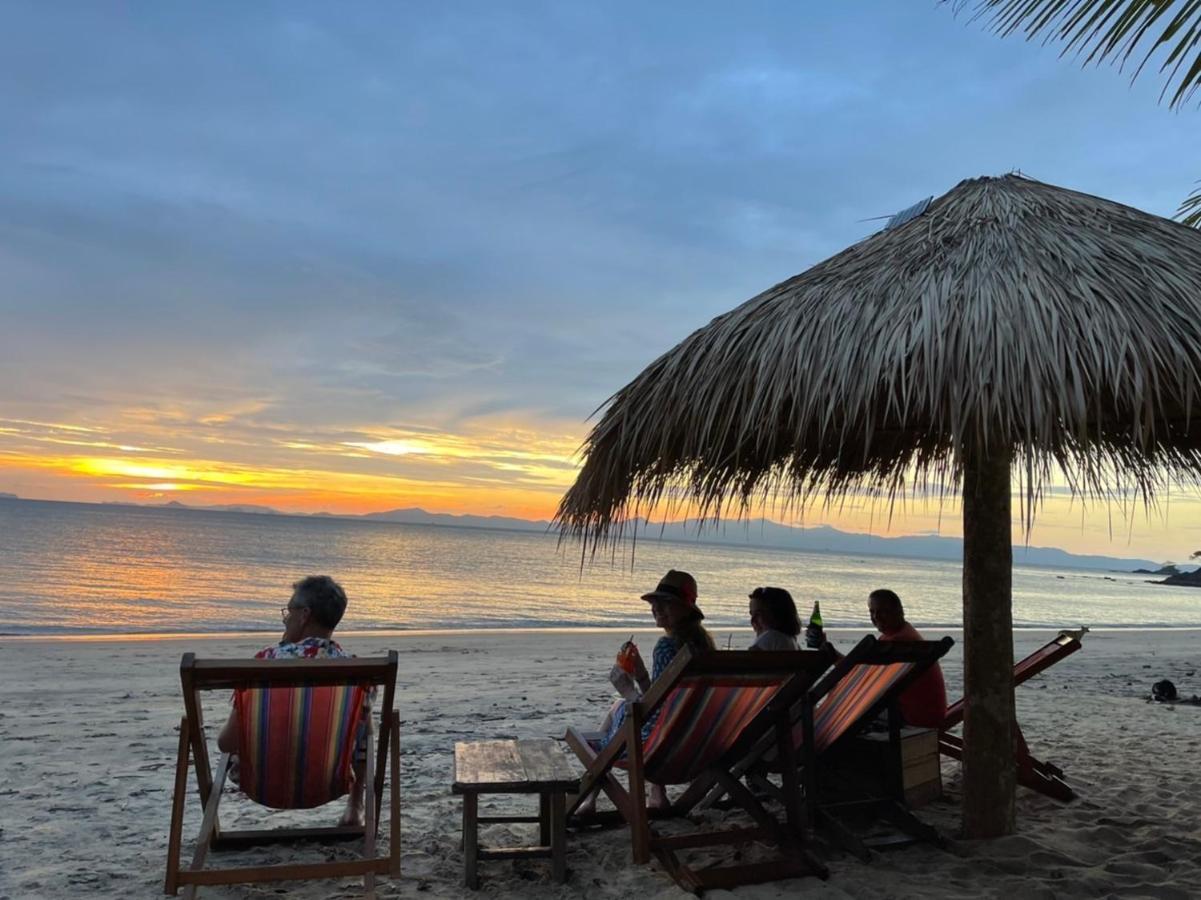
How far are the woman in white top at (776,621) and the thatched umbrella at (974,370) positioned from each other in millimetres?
626

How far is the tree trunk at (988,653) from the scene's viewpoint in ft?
10.2

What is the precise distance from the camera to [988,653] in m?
3.10

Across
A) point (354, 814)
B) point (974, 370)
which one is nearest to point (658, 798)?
Answer: point (354, 814)

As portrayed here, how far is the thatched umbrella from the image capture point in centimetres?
242

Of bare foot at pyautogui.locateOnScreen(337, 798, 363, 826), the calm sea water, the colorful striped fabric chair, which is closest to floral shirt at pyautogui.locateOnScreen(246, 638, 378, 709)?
the colorful striped fabric chair

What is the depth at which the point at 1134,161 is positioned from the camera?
5836mm

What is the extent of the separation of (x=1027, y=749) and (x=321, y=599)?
3.25 metres

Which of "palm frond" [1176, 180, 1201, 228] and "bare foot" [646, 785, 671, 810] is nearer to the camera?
"bare foot" [646, 785, 671, 810]

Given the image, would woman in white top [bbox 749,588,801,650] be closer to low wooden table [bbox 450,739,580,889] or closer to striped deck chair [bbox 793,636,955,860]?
striped deck chair [bbox 793,636,955,860]

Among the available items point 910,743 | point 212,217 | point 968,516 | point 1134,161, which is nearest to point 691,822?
point 910,743

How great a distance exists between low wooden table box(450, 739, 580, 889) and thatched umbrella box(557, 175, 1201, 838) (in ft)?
3.03

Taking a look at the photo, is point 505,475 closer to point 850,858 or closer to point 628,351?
point 628,351

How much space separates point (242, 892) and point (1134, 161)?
6.68m

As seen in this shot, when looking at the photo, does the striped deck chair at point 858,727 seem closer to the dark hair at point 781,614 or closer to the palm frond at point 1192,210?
the dark hair at point 781,614
